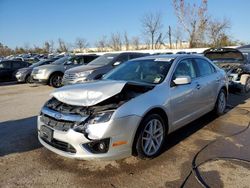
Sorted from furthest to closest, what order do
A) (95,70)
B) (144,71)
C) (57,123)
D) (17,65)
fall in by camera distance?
1. (17,65)
2. (95,70)
3. (144,71)
4. (57,123)

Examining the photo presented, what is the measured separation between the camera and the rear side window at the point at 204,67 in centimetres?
538

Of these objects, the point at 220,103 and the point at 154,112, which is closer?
the point at 154,112

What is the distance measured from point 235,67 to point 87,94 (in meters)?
7.48

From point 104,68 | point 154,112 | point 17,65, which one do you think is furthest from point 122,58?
point 17,65

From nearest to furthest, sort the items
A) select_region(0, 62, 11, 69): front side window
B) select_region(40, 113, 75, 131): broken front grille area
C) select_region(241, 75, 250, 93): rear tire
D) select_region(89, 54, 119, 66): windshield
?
select_region(40, 113, 75, 131): broken front grille area < select_region(241, 75, 250, 93): rear tire < select_region(89, 54, 119, 66): windshield < select_region(0, 62, 11, 69): front side window

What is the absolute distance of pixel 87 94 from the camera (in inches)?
142

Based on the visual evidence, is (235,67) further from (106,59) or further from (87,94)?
(87,94)

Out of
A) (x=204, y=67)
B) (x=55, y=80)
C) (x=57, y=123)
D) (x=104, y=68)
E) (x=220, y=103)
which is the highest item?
(x=204, y=67)

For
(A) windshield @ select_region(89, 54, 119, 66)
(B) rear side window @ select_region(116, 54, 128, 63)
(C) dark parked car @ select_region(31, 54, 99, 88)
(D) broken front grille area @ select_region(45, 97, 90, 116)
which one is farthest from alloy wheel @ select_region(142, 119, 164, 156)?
(C) dark parked car @ select_region(31, 54, 99, 88)

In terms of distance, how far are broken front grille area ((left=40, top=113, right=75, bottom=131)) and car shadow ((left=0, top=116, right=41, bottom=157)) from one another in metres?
0.92

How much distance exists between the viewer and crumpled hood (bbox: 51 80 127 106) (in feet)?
11.5

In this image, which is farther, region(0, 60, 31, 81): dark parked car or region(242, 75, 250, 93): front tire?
region(0, 60, 31, 81): dark parked car

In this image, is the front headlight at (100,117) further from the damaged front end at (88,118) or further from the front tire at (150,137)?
the front tire at (150,137)

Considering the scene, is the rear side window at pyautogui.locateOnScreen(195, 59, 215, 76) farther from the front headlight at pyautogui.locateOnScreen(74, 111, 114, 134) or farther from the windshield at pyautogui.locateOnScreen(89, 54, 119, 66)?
the windshield at pyautogui.locateOnScreen(89, 54, 119, 66)
